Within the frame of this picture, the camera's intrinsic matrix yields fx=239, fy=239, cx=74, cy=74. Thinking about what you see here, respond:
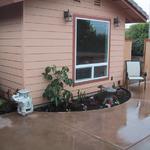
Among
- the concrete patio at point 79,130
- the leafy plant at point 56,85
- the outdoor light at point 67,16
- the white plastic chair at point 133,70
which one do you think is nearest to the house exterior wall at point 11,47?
the leafy plant at point 56,85

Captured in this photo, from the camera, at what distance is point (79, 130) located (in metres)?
4.45

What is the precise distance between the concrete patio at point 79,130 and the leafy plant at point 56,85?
49 centimetres

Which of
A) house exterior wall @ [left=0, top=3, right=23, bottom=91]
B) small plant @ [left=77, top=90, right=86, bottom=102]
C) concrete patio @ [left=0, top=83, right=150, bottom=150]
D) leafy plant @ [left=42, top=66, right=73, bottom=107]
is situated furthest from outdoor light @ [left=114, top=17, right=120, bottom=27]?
house exterior wall @ [left=0, top=3, right=23, bottom=91]

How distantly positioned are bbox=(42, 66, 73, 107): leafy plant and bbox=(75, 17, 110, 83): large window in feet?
2.73

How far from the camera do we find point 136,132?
4387 mm

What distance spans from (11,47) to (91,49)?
2.35m

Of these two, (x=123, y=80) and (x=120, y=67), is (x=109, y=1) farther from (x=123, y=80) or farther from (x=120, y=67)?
(x=123, y=80)

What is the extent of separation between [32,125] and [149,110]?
9.42 ft

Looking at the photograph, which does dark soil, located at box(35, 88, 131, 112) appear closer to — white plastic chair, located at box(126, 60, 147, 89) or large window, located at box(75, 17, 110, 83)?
large window, located at box(75, 17, 110, 83)

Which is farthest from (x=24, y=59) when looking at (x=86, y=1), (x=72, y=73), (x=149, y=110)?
(x=149, y=110)

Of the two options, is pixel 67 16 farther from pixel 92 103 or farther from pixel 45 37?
pixel 92 103

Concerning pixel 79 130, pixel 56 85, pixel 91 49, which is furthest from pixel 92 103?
pixel 79 130

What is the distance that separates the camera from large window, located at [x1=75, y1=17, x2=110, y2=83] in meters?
6.61

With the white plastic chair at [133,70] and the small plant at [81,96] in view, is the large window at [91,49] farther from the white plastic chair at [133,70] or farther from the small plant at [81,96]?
the white plastic chair at [133,70]
